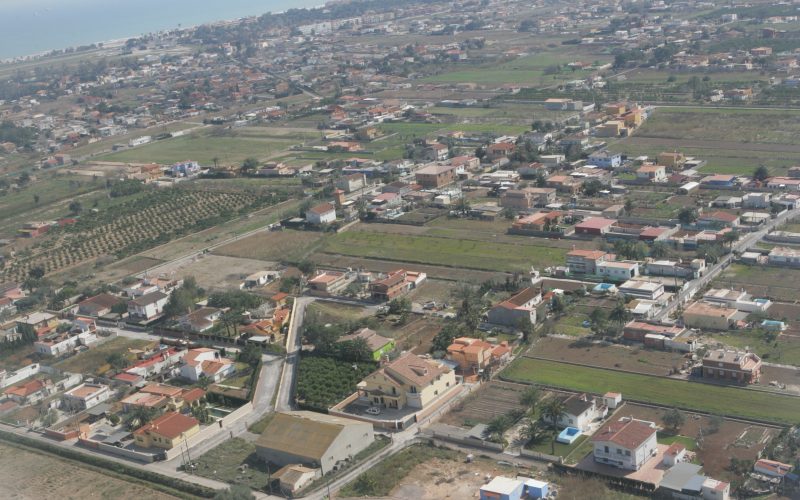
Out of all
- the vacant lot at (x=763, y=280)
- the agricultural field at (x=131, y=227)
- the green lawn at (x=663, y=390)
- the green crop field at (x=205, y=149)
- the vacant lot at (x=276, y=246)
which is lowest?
the vacant lot at (x=763, y=280)

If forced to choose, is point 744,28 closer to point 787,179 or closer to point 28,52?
point 787,179

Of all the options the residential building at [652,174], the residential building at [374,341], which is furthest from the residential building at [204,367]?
the residential building at [652,174]

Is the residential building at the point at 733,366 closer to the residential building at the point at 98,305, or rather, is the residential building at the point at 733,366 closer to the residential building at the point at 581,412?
the residential building at the point at 581,412

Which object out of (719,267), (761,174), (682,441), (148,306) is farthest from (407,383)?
(761,174)

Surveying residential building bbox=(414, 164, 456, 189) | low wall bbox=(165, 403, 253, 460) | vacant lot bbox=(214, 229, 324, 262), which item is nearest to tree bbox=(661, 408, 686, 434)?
low wall bbox=(165, 403, 253, 460)

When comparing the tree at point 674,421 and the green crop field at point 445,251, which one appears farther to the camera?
the green crop field at point 445,251

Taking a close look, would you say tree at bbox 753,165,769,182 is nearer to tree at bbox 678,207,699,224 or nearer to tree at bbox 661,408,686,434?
tree at bbox 678,207,699,224
